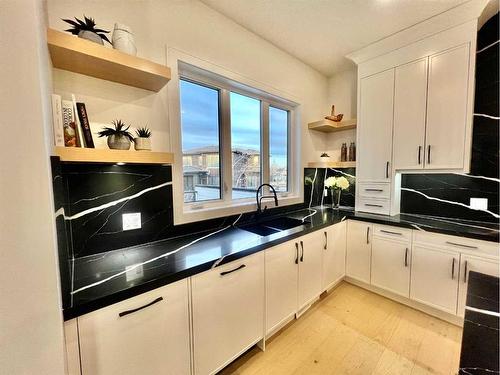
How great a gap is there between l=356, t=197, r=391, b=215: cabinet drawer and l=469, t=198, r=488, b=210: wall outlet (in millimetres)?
673

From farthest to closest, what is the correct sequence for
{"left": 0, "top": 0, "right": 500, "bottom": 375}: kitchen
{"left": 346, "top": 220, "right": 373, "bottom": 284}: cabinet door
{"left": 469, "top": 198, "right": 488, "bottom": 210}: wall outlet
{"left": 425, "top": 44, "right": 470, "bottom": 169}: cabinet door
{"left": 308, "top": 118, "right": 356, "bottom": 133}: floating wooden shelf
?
{"left": 308, "top": 118, "right": 356, "bottom": 133}: floating wooden shelf < {"left": 346, "top": 220, "right": 373, "bottom": 284}: cabinet door < {"left": 469, "top": 198, "right": 488, "bottom": 210}: wall outlet < {"left": 425, "top": 44, "right": 470, "bottom": 169}: cabinet door < {"left": 0, "top": 0, "right": 500, "bottom": 375}: kitchen

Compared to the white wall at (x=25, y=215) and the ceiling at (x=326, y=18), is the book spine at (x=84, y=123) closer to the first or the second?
the white wall at (x=25, y=215)

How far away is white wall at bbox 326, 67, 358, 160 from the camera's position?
2.77m

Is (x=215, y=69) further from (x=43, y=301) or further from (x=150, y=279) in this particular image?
(x=43, y=301)

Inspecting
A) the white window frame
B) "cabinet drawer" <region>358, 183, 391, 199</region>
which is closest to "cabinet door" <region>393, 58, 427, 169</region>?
"cabinet drawer" <region>358, 183, 391, 199</region>

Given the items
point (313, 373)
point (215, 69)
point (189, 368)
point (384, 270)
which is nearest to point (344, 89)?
point (215, 69)

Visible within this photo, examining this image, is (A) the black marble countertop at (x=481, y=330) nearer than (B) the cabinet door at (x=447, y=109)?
Yes

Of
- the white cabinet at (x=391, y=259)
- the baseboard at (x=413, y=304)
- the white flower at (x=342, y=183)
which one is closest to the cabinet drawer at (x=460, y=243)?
the white cabinet at (x=391, y=259)

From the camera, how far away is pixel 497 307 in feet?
2.63

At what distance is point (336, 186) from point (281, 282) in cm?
158

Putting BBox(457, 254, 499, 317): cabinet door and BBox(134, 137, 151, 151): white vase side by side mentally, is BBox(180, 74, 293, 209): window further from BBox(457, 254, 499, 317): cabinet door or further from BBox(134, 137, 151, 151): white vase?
BBox(457, 254, 499, 317): cabinet door

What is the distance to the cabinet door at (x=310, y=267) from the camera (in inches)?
73.0

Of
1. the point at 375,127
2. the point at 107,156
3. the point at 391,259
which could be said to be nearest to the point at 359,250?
the point at 391,259

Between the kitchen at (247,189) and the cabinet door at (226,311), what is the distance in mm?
12
